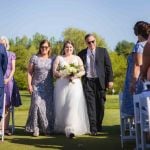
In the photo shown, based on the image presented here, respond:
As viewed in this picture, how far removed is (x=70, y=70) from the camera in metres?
10.3

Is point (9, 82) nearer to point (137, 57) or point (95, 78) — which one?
point (95, 78)

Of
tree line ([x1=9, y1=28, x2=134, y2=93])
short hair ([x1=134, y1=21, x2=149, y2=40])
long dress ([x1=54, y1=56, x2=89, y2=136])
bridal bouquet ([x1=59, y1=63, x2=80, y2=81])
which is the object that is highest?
tree line ([x1=9, y1=28, x2=134, y2=93])

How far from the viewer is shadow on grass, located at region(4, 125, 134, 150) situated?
323 inches

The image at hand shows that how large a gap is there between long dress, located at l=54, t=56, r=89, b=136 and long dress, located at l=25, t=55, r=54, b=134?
155mm

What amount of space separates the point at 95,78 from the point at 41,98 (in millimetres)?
1285

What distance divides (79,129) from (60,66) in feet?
4.60

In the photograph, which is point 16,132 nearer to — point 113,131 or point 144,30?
point 113,131

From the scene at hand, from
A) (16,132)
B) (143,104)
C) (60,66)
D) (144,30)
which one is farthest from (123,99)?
(16,132)

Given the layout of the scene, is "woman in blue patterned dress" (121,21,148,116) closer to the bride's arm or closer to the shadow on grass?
the shadow on grass

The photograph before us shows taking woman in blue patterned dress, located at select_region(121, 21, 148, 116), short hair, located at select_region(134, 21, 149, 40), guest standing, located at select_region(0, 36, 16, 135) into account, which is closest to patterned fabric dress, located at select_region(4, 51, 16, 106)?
guest standing, located at select_region(0, 36, 16, 135)

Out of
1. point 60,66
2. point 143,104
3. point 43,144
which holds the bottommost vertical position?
point 43,144

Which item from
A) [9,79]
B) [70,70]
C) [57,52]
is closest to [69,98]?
[70,70]

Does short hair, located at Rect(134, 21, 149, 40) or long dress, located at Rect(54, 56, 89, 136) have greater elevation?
short hair, located at Rect(134, 21, 149, 40)

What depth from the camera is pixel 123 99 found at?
26.9ft
